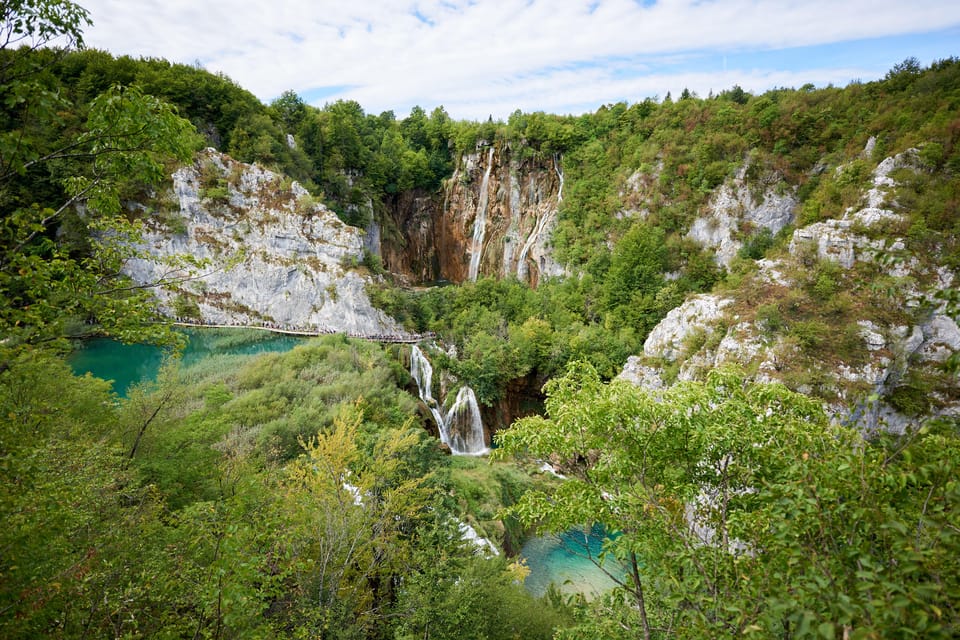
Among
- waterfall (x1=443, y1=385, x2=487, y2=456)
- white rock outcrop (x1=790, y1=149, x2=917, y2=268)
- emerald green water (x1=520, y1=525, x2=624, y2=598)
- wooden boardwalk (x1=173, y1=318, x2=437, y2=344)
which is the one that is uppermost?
white rock outcrop (x1=790, y1=149, x2=917, y2=268)

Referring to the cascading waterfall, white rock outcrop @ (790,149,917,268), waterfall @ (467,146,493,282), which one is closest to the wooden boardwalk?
the cascading waterfall

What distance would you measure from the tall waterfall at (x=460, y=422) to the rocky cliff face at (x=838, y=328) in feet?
27.8

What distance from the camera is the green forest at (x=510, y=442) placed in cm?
268

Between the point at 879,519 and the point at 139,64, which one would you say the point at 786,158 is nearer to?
the point at 879,519

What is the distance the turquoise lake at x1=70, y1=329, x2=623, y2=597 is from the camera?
45.3 feet

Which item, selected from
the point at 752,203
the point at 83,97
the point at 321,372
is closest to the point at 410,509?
the point at 321,372

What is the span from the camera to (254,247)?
29.8m

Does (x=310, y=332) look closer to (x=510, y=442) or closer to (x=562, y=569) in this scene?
(x=562, y=569)

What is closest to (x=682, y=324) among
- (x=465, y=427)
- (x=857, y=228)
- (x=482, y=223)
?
(x=857, y=228)

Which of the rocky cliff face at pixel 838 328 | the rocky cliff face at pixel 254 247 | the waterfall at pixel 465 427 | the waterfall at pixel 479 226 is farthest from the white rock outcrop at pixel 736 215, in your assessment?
the rocky cliff face at pixel 254 247

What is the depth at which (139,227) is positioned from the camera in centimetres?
468

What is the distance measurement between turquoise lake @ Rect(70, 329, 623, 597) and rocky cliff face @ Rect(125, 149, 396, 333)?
2.97 m

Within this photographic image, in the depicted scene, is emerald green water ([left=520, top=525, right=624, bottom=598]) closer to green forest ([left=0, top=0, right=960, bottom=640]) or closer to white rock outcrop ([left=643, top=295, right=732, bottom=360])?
green forest ([left=0, top=0, right=960, bottom=640])

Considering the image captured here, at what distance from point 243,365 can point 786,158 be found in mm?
30903
